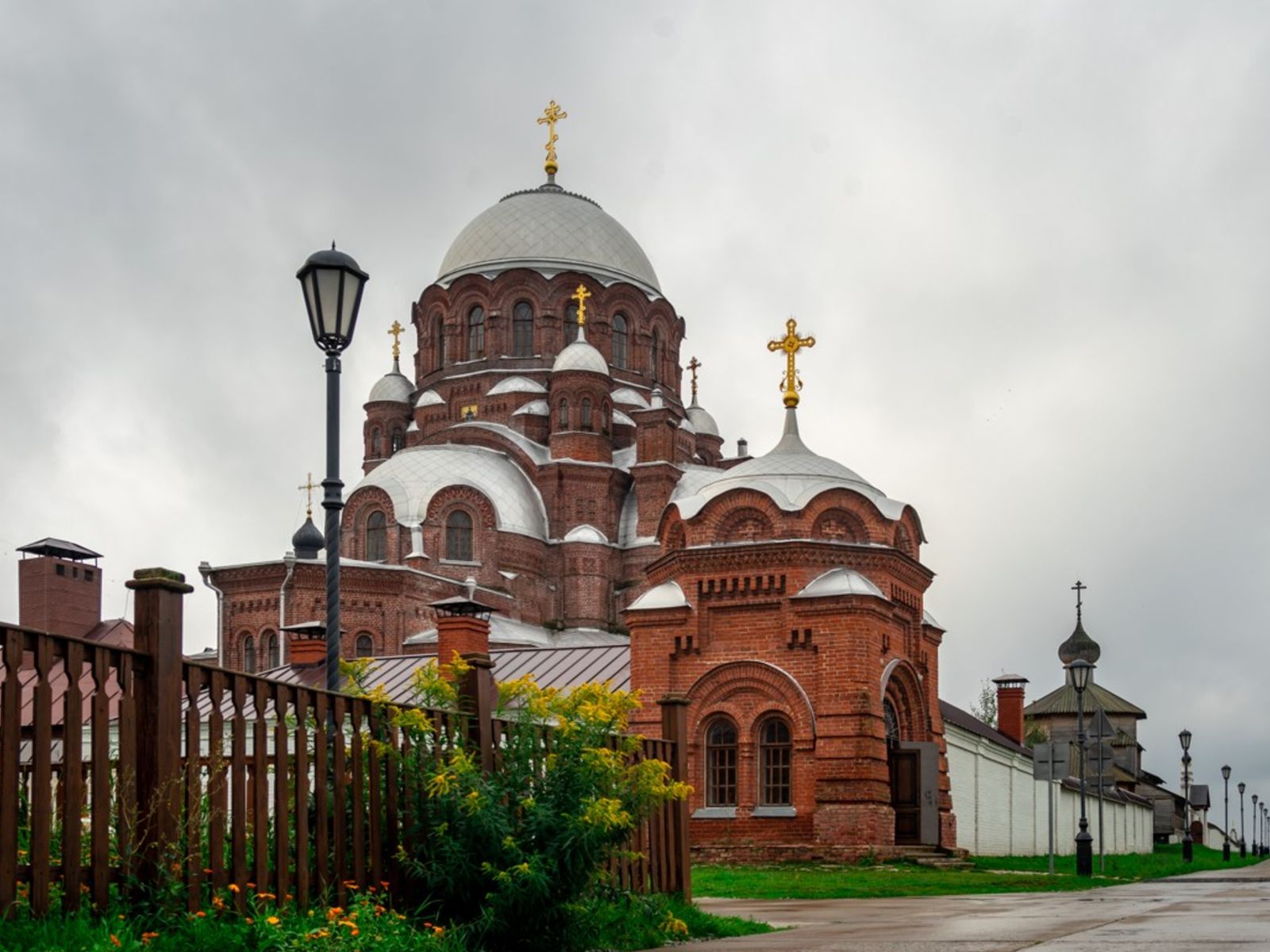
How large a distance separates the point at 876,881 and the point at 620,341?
2922cm

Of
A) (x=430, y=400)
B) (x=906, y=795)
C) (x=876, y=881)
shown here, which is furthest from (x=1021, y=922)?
(x=430, y=400)

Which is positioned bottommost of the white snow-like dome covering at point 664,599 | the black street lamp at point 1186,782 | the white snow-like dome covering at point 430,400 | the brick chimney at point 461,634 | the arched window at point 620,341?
the black street lamp at point 1186,782

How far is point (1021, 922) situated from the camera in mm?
10805

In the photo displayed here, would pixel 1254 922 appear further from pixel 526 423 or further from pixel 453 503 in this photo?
pixel 526 423

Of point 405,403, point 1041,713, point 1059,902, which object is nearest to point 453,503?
point 405,403

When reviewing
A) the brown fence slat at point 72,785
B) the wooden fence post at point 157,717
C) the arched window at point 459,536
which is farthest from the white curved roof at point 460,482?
the brown fence slat at point 72,785

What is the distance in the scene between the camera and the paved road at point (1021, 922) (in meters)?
8.51

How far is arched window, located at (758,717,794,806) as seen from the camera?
84.4 ft

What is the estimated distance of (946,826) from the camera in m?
27.7

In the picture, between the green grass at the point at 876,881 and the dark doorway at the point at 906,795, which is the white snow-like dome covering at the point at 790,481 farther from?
the green grass at the point at 876,881

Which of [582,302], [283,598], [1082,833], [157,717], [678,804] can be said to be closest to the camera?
[157,717]

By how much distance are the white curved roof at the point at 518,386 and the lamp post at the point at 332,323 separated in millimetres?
35808

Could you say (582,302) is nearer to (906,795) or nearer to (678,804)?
(906,795)

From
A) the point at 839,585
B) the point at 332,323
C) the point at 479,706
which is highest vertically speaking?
the point at 332,323
